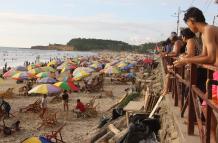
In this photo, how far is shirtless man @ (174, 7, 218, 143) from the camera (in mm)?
3645

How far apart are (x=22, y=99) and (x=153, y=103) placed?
12.5m

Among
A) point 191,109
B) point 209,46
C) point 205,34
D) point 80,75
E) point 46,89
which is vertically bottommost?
point 80,75

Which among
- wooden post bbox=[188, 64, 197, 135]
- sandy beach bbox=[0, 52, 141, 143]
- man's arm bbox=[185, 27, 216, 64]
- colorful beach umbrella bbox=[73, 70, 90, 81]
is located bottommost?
sandy beach bbox=[0, 52, 141, 143]

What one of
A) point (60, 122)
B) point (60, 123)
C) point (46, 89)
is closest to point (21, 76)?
point (46, 89)

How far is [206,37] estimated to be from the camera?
3670mm

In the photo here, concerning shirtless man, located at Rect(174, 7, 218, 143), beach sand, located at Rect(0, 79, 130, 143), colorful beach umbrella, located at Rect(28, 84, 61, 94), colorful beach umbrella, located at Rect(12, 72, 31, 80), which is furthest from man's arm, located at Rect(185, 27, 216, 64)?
colorful beach umbrella, located at Rect(12, 72, 31, 80)

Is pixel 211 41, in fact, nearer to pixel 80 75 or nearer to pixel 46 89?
pixel 46 89

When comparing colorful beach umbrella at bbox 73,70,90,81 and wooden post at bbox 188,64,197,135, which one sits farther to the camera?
colorful beach umbrella at bbox 73,70,90,81

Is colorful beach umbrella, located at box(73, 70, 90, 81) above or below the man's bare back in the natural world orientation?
below

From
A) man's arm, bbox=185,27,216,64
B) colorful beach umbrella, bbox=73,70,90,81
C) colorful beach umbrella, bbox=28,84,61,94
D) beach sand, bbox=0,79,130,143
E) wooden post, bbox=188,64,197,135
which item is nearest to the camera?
man's arm, bbox=185,27,216,64

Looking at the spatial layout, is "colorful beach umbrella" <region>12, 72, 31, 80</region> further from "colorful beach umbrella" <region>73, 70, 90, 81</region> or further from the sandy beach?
"colorful beach umbrella" <region>73, 70, 90, 81</region>

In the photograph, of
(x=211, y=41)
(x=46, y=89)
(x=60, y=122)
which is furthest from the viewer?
(x=46, y=89)

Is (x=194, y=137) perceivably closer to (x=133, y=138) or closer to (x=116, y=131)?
(x=133, y=138)

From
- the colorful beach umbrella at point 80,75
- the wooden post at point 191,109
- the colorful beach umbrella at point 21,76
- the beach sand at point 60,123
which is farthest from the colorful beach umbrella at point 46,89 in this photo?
the wooden post at point 191,109
